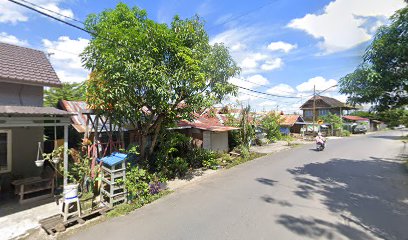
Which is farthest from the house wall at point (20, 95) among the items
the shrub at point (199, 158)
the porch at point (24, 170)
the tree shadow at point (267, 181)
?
the tree shadow at point (267, 181)

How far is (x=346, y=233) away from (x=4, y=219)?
30.2 ft

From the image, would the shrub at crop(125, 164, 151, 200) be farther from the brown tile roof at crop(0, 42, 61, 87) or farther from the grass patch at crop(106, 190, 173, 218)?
the brown tile roof at crop(0, 42, 61, 87)

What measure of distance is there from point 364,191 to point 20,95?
13.7 m

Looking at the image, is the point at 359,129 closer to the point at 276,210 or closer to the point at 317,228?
the point at 276,210

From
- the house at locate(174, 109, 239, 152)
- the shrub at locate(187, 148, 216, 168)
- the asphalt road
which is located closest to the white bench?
the asphalt road

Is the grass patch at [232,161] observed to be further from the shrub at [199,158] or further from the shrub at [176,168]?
the shrub at [176,168]

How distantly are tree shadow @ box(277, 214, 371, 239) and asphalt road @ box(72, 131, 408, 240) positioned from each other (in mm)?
23

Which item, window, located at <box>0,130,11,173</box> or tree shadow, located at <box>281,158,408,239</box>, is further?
window, located at <box>0,130,11,173</box>

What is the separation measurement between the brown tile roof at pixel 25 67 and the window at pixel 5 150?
2.19 metres

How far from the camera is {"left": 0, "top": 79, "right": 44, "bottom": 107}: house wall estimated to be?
790cm

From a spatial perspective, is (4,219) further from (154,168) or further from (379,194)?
(379,194)

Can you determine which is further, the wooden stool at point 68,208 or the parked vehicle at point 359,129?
the parked vehicle at point 359,129

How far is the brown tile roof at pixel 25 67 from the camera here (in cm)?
797

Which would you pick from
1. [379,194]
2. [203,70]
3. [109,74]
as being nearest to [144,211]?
[109,74]
